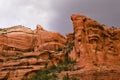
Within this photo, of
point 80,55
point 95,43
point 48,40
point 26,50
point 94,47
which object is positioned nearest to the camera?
point 80,55

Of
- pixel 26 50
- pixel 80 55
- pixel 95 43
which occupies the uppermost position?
pixel 95 43

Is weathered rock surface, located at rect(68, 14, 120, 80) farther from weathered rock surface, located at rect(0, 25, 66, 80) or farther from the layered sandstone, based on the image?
weathered rock surface, located at rect(0, 25, 66, 80)

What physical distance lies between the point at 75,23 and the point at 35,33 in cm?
1865

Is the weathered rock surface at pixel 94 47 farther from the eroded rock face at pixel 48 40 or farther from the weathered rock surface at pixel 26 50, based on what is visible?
the eroded rock face at pixel 48 40

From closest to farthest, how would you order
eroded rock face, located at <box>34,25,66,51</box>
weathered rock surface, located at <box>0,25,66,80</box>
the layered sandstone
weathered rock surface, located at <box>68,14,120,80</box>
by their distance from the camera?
1. the layered sandstone
2. weathered rock surface, located at <box>68,14,120,80</box>
3. weathered rock surface, located at <box>0,25,66,80</box>
4. eroded rock face, located at <box>34,25,66,51</box>

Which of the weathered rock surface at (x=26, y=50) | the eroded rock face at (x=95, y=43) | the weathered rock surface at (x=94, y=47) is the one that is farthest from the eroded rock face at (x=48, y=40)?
the eroded rock face at (x=95, y=43)

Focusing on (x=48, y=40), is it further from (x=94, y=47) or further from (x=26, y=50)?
(x=94, y=47)

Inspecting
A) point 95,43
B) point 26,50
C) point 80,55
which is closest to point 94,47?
point 95,43

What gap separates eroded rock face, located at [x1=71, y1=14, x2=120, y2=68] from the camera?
10556 centimetres

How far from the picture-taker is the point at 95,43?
10762cm

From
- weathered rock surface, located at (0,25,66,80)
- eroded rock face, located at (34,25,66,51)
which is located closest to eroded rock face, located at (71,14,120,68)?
weathered rock surface, located at (0,25,66,80)

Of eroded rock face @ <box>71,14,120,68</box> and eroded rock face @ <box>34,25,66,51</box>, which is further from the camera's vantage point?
eroded rock face @ <box>34,25,66,51</box>

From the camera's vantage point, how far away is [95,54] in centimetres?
10619

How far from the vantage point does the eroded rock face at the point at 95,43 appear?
10556 cm
